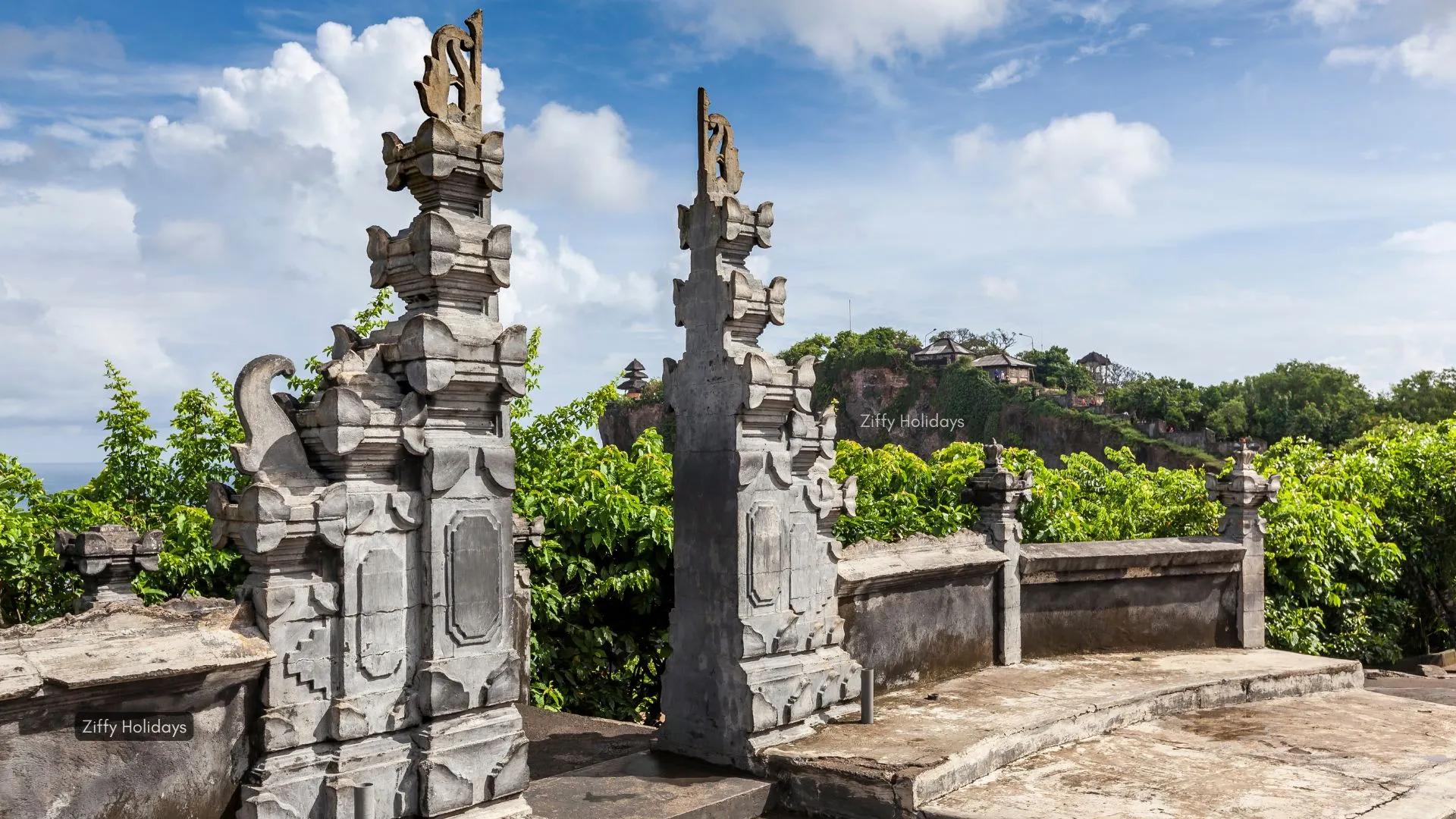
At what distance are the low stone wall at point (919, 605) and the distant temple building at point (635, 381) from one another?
6710 centimetres

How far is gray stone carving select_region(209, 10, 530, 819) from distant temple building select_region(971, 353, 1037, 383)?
7486cm

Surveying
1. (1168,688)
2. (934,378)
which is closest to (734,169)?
(1168,688)

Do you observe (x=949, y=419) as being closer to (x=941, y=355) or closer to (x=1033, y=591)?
(x=941, y=355)

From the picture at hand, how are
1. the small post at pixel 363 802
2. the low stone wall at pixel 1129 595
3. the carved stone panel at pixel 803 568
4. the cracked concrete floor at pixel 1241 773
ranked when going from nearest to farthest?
the small post at pixel 363 802 → the cracked concrete floor at pixel 1241 773 → the carved stone panel at pixel 803 568 → the low stone wall at pixel 1129 595

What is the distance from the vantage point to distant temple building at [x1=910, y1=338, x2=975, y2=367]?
78.8 meters

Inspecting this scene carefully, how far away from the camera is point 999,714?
7105mm

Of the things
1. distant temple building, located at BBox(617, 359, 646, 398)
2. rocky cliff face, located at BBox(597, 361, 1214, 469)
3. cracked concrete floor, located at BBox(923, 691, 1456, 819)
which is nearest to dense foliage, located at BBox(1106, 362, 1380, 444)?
rocky cliff face, located at BBox(597, 361, 1214, 469)

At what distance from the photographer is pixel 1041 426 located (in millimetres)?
68688

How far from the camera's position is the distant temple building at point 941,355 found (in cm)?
7881

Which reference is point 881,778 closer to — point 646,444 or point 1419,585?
point 646,444

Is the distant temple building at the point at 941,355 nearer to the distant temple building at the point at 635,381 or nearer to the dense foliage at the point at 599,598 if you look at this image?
the distant temple building at the point at 635,381

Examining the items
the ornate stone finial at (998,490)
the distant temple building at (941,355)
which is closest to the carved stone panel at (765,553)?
the ornate stone finial at (998,490)

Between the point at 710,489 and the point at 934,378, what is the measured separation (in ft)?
235

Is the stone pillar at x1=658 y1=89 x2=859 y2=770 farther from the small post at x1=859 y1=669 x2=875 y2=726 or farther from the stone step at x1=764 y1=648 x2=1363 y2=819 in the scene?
the stone step at x1=764 y1=648 x2=1363 y2=819
